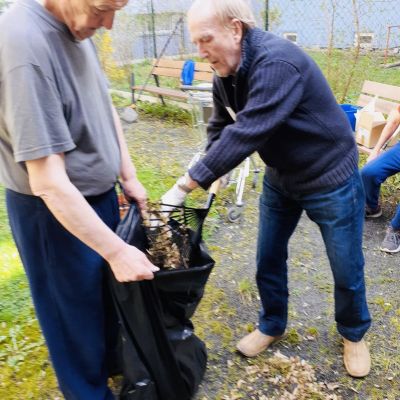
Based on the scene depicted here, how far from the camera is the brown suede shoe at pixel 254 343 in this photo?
2.29m

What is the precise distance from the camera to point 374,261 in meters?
3.12

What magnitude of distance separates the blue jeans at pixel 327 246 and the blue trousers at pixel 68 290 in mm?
764

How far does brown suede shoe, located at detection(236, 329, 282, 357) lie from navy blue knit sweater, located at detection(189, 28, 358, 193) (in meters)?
0.89

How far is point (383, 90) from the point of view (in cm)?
422

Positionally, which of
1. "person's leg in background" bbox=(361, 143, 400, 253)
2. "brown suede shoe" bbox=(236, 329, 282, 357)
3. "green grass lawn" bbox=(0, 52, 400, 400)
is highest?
"person's leg in background" bbox=(361, 143, 400, 253)

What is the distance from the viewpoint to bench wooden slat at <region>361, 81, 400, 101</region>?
4.06 m

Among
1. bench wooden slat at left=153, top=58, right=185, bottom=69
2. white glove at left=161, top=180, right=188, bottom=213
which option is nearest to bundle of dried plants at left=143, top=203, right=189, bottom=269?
white glove at left=161, top=180, right=188, bottom=213

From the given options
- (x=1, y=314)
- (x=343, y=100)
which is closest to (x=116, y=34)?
(x=343, y=100)

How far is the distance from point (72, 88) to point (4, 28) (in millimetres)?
235

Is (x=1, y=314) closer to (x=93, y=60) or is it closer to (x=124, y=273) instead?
(x=124, y=273)

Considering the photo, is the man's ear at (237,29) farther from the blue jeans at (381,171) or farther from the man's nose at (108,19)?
the blue jeans at (381,171)

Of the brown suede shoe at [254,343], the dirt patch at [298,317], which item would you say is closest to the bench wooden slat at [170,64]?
the dirt patch at [298,317]

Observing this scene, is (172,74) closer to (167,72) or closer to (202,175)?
(167,72)

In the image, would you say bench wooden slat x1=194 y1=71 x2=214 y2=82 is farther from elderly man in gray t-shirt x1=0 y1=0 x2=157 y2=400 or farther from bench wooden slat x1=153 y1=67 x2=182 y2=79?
elderly man in gray t-shirt x1=0 y1=0 x2=157 y2=400
